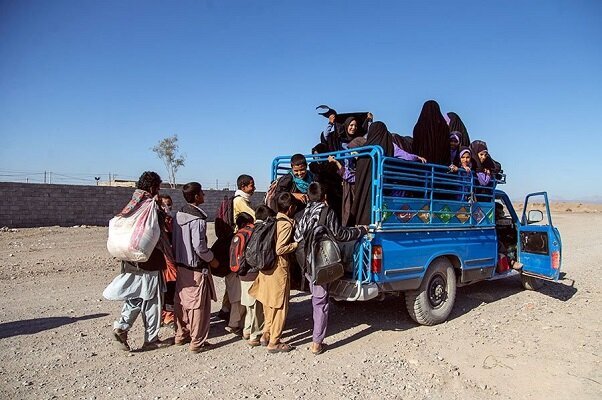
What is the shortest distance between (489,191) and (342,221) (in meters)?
2.61

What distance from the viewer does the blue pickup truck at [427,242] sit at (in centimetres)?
461

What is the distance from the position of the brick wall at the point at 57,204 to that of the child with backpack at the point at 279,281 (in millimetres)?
14010

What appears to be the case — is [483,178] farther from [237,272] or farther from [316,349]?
[237,272]

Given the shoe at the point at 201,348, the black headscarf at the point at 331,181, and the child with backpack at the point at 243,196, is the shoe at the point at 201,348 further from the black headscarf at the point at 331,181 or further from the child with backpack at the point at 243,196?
the black headscarf at the point at 331,181

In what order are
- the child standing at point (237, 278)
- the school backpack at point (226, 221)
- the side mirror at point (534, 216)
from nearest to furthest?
the child standing at point (237, 278) < the school backpack at point (226, 221) < the side mirror at point (534, 216)

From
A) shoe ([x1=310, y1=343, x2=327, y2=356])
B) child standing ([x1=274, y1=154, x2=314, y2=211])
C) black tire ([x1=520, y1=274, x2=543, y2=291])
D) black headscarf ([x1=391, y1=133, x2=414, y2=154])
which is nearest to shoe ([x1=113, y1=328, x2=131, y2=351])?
shoe ([x1=310, y1=343, x2=327, y2=356])

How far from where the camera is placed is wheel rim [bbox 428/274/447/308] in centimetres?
538

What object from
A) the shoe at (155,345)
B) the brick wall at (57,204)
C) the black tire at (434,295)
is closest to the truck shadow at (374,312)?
the black tire at (434,295)

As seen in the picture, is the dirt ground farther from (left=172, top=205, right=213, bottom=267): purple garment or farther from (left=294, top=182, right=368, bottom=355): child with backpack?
(left=172, top=205, right=213, bottom=267): purple garment

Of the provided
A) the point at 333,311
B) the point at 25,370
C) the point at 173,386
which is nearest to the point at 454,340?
the point at 333,311

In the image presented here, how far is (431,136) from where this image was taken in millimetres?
5617

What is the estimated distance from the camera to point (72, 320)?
5441mm

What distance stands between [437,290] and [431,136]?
6.38 feet

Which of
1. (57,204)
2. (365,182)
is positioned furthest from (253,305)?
(57,204)
